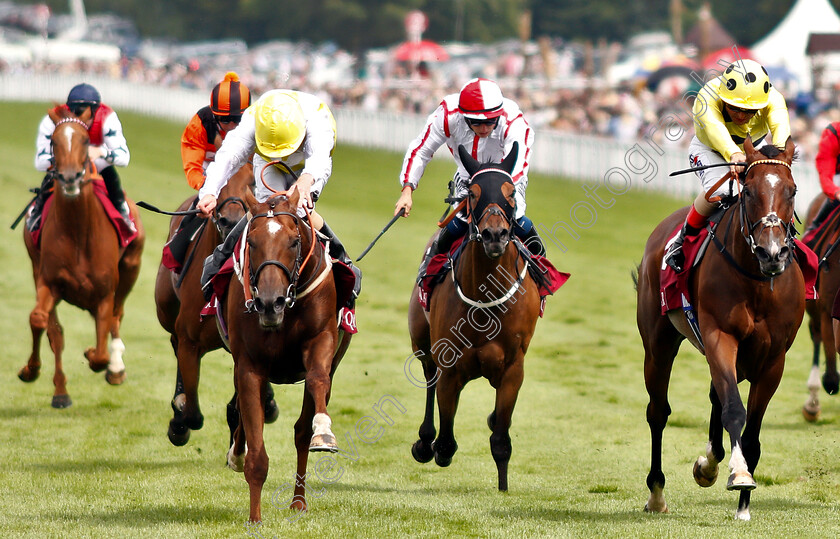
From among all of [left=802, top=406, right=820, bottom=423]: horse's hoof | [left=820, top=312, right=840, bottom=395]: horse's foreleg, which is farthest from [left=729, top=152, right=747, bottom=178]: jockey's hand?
[left=802, top=406, right=820, bottom=423]: horse's hoof

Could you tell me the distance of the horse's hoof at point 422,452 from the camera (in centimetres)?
819

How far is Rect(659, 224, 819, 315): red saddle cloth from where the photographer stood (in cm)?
710

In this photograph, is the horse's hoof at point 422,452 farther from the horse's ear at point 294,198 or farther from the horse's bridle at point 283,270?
the horse's ear at point 294,198

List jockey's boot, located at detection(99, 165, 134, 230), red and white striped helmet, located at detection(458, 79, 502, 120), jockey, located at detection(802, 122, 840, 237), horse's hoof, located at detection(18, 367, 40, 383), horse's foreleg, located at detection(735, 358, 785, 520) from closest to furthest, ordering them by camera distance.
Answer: horse's foreleg, located at detection(735, 358, 785, 520), red and white striped helmet, located at detection(458, 79, 502, 120), jockey, located at detection(802, 122, 840, 237), horse's hoof, located at detection(18, 367, 40, 383), jockey's boot, located at detection(99, 165, 134, 230)

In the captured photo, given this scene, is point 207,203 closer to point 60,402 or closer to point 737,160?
point 737,160

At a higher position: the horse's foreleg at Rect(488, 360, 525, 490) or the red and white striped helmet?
the red and white striped helmet

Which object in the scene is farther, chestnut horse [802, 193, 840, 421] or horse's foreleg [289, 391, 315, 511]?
chestnut horse [802, 193, 840, 421]

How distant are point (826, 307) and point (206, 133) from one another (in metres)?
4.98

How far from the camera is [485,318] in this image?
7402 millimetres

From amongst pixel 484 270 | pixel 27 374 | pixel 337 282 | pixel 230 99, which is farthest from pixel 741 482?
pixel 27 374

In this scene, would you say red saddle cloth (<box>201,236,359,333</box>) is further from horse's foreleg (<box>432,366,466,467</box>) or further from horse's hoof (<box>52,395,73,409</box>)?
horse's hoof (<box>52,395,73,409</box>)

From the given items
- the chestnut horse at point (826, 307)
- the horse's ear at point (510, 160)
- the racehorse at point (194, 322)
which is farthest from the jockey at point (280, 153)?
the chestnut horse at point (826, 307)

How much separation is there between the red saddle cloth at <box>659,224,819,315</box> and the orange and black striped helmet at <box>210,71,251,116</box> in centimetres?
306

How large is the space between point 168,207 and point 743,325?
697 inches
